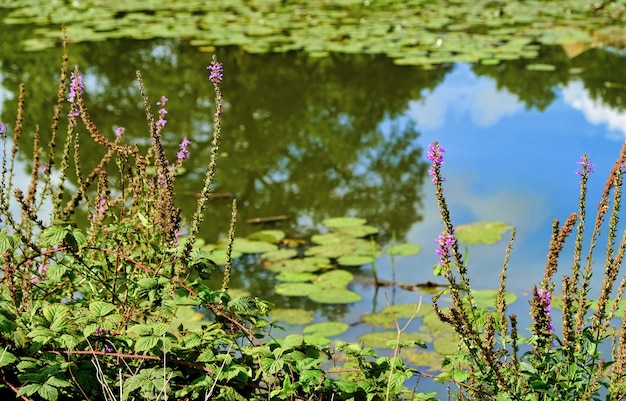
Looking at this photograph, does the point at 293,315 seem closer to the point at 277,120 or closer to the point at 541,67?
the point at 277,120

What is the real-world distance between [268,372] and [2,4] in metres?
10.8

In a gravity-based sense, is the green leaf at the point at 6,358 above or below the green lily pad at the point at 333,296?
above

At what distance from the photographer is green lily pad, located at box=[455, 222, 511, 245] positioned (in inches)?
155

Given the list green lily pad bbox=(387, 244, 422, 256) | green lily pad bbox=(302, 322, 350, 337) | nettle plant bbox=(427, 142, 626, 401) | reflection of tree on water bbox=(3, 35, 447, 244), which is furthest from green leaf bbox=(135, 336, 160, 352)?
reflection of tree on water bbox=(3, 35, 447, 244)

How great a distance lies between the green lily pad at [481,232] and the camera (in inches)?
155

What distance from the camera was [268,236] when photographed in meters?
4.09

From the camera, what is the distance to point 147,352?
1682mm

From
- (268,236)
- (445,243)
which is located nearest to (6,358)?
(445,243)

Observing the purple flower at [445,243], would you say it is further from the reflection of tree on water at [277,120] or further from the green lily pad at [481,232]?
the reflection of tree on water at [277,120]

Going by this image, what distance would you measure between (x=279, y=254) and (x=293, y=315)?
615mm

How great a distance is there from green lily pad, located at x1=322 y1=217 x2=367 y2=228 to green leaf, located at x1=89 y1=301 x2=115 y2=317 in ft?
8.53

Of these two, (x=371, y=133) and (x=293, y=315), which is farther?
(x=371, y=133)

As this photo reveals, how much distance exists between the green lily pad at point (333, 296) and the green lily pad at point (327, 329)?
0.19 metres

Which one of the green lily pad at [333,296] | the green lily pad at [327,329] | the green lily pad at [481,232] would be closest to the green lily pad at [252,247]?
the green lily pad at [333,296]
